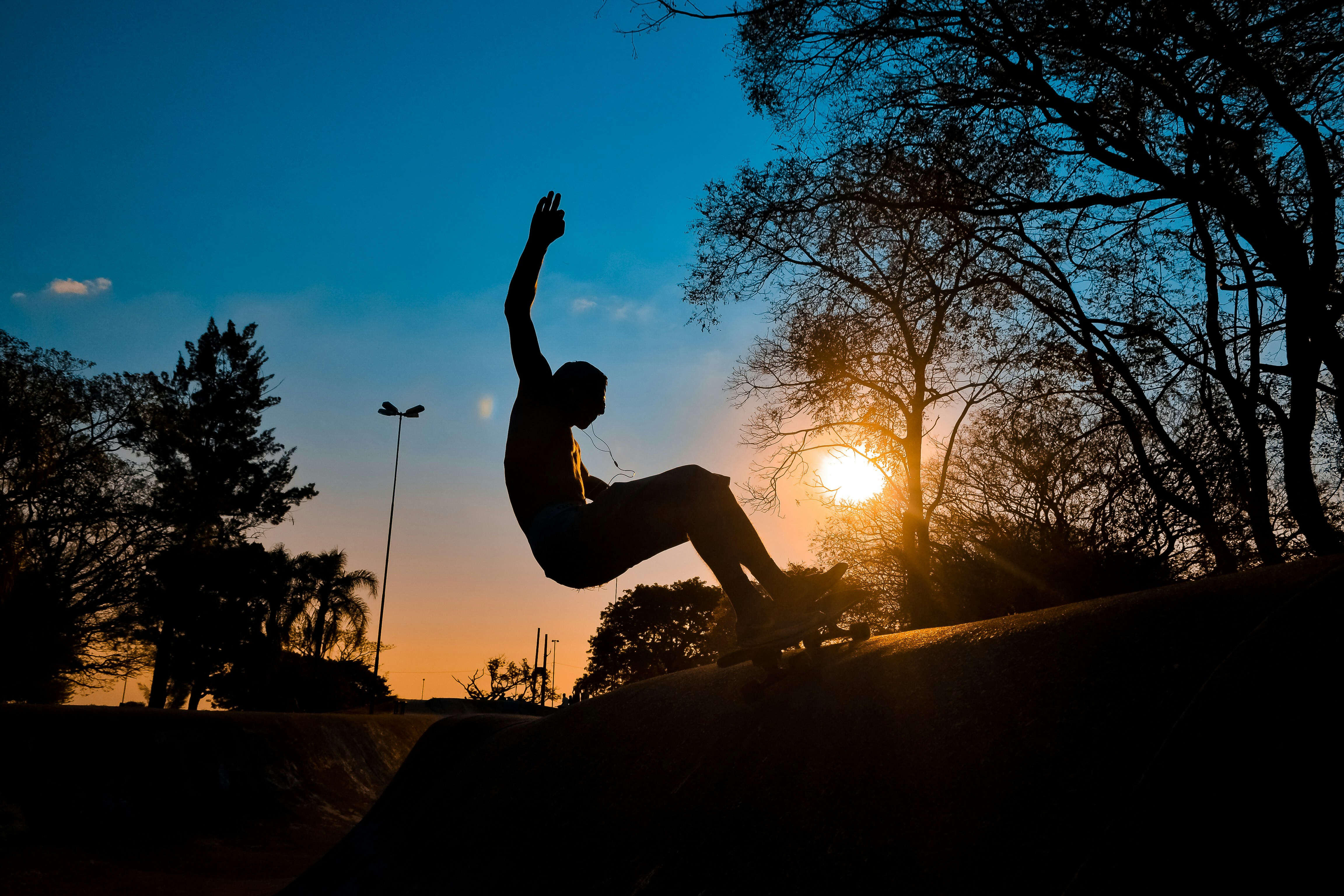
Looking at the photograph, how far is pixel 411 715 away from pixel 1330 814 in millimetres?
22877

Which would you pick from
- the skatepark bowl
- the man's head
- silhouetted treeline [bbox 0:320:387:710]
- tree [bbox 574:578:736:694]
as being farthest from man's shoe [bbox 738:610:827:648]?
tree [bbox 574:578:736:694]

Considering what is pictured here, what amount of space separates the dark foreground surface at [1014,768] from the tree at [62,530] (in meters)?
25.2

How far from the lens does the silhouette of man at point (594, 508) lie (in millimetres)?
3547

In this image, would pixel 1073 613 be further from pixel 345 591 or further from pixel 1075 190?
pixel 345 591

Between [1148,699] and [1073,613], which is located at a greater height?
[1073,613]

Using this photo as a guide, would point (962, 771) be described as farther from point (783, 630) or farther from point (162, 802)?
point (162, 802)

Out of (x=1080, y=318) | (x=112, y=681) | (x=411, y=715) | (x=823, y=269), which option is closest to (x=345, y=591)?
(x=112, y=681)

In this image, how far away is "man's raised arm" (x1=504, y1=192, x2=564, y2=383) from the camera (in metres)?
3.96

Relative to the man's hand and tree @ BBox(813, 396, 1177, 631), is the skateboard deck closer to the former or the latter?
the man's hand

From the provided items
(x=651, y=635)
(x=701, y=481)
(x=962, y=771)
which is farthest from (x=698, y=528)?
(x=651, y=635)

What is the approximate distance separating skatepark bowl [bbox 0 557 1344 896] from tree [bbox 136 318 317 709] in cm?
2874

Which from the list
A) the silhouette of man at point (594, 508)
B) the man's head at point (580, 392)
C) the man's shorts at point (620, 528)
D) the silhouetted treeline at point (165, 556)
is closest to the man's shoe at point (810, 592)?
the silhouette of man at point (594, 508)

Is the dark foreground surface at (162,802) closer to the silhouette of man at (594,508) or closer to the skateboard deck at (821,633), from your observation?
the silhouette of man at (594,508)

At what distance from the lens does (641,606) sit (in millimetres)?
54688
